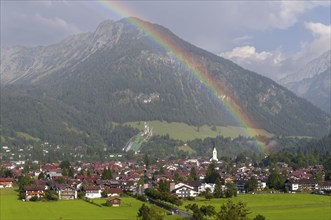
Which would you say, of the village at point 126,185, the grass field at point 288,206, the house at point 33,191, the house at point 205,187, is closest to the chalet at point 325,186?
the village at point 126,185

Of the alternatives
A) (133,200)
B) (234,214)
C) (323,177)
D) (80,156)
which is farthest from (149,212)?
(80,156)

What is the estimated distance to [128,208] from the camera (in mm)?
74188

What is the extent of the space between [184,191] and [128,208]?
2286 cm

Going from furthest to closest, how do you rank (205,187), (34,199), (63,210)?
1. (205,187)
2. (34,199)
3. (63,210)

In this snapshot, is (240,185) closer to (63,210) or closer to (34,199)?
(34,199)

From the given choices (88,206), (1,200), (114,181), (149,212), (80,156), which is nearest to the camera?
(149,212)

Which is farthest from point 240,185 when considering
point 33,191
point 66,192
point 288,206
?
point 33,191

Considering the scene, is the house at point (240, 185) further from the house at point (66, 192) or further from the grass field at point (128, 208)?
the house at point (66, 192)

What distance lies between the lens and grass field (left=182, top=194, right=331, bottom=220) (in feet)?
204

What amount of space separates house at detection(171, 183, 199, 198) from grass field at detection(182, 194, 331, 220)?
291 inches

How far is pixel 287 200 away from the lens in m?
81.9

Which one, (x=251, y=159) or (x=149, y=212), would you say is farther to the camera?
(x=251, y=159)

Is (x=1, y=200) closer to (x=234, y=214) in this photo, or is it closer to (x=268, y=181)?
(x=268, y=181)

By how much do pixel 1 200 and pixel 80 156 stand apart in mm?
109476
